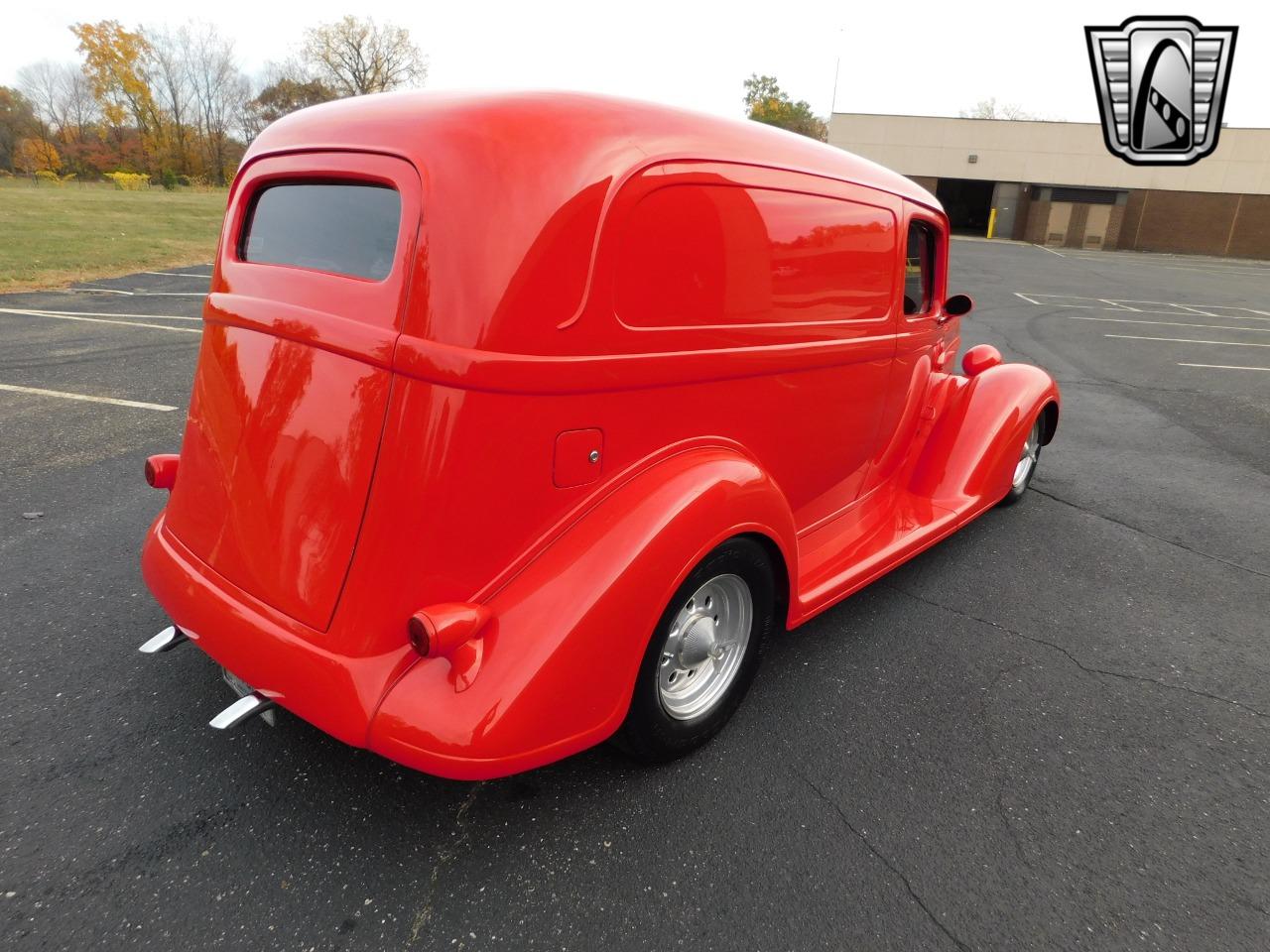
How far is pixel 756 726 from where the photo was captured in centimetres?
257

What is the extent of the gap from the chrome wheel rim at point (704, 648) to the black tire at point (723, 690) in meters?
0.02

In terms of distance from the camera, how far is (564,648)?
186 cm

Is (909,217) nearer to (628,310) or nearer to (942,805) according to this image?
(628,310)

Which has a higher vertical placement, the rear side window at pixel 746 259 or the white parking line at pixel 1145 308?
the rear side window at pixel 746 259

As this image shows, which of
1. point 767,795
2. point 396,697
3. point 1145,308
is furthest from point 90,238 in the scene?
point 1145,308

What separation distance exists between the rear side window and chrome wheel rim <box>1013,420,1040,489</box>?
2.05m

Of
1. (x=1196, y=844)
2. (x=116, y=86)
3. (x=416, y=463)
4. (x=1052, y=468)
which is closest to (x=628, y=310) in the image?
(x=416, y=463)

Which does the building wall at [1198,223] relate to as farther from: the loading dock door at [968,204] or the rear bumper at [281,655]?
the rear bumper at [281,655]

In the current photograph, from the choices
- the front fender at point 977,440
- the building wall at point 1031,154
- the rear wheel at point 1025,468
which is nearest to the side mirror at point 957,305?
the front fender at point 977,440

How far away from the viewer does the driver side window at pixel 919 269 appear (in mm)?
3328

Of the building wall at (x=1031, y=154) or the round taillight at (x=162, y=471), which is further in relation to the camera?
the building wall at (x=1031, y=154)

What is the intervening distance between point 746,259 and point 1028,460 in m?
3.05

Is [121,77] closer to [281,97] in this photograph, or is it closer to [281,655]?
[281,97]

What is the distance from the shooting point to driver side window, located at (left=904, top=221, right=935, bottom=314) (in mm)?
3328
